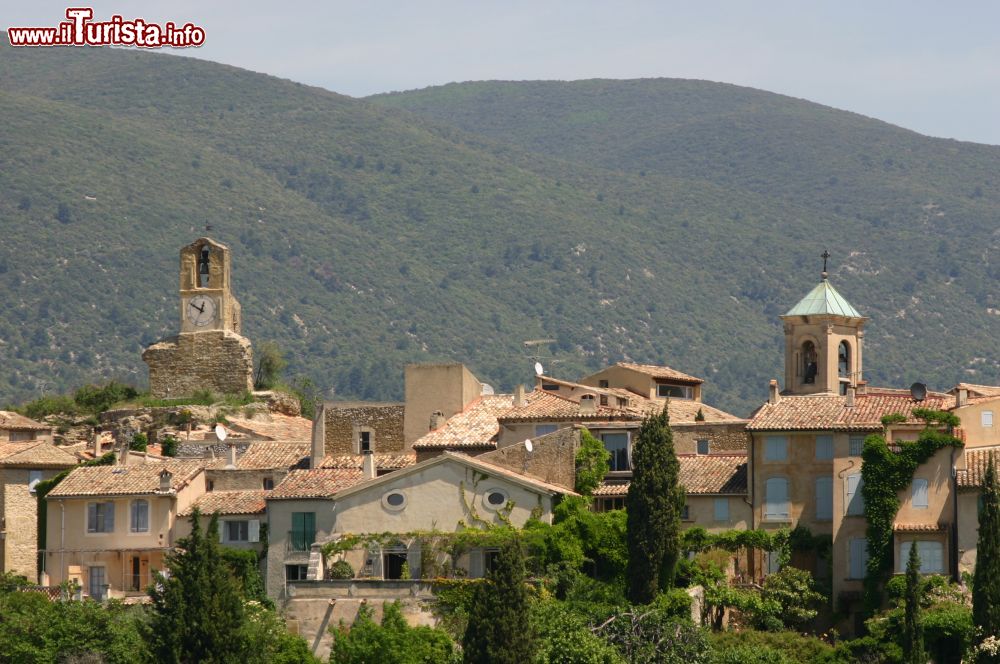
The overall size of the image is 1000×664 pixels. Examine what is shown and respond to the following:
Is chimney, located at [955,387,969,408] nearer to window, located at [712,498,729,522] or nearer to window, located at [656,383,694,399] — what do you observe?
window, located at [712,498,729,522]

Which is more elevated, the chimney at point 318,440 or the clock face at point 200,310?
the clock face at point 200,310

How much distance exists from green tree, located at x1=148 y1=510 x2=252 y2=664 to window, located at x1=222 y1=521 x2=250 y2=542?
38.3ft

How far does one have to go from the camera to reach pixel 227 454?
275ft

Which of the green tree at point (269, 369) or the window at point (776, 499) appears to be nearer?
the window at point (776, 499)

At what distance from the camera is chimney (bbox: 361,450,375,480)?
247ft

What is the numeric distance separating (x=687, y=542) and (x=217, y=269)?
34143mm

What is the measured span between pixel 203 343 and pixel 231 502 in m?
21.9

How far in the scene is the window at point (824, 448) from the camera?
71.0m

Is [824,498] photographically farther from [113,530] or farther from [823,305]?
[823,305]

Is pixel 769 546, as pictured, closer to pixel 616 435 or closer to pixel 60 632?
pixel 616 435

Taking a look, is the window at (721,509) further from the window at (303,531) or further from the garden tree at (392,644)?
the window at (303,531)

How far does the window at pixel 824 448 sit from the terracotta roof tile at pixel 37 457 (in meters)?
26.3

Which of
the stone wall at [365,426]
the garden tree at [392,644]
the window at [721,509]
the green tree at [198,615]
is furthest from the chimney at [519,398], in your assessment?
the green tree at [198,615]

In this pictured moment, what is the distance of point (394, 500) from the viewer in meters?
71.5
